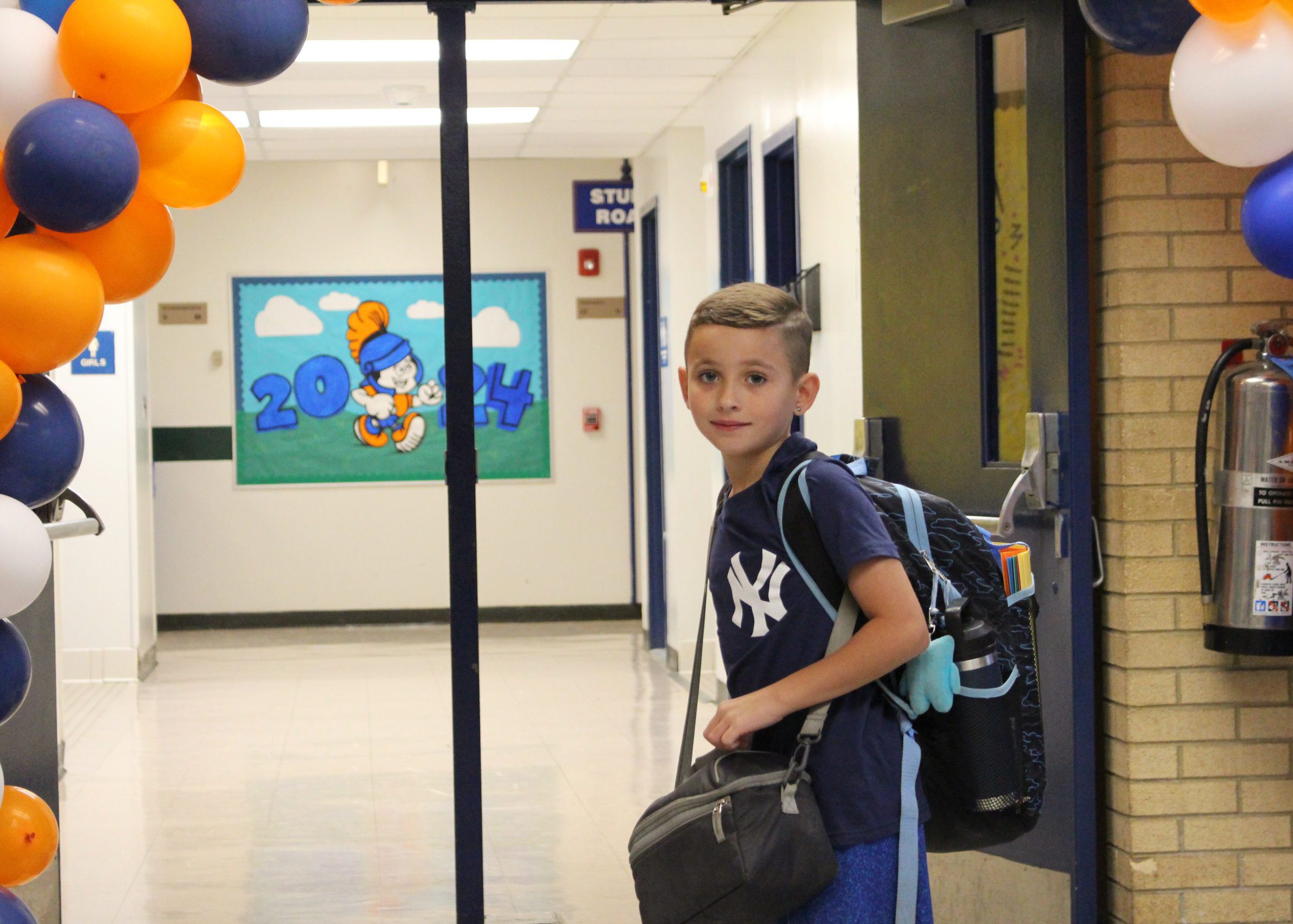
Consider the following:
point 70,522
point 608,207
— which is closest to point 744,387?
point 70,522

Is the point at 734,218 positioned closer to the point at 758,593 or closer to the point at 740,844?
the point at 758,593

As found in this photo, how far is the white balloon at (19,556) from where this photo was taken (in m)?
1.77

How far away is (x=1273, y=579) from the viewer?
257 centimetres

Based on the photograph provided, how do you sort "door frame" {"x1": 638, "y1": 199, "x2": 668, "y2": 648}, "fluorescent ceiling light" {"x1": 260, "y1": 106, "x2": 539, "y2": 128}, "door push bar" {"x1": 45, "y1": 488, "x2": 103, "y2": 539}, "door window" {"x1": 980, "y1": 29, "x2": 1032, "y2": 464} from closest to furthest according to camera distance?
"door push bar" {"x1": 45, "y1": 488, "x2": 103, "y2": 539}
"door window" {"x1": 980, "y1": 29, "x2": 1032, "y2": 464}
"fluorescent ceiling light" {"x1": 260, "y1": 106, "x2": 539, "y2": 128}
"door frame" {"x1": 638, "y1": 199, "x2": 668, "y2": 648}

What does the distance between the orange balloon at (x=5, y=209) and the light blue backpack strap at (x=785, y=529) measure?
1.06 metres

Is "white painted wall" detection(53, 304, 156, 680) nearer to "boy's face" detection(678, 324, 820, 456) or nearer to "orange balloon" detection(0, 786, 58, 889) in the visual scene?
"orange balloon" detection(0, 786, 58, 889)

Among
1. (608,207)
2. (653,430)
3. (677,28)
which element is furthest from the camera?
(608,207)

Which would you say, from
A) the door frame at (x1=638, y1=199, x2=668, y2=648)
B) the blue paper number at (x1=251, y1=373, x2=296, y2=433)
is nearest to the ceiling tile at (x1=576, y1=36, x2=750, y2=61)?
the door frame at (x1=638, y1=199, x2=668, y2=648)

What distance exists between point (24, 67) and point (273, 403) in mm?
7441

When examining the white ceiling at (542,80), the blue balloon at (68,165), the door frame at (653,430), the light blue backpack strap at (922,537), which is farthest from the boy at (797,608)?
the door frame at (653,430)

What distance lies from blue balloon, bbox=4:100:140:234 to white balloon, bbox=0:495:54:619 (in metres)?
0.36

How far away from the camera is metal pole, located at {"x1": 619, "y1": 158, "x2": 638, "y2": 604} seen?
30.2 feet

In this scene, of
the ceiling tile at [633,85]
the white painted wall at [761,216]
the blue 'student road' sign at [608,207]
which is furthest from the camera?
the blue 'student road' sign at [608,207]

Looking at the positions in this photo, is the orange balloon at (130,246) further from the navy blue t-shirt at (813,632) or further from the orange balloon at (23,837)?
the navy blue t-shirt at (813,632)
